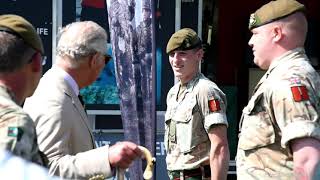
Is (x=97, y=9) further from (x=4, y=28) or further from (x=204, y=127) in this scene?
(x=4, y=28)

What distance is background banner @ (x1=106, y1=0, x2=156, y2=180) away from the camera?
514 centimetres

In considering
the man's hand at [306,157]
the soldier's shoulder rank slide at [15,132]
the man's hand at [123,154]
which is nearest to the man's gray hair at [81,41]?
the man's hand at [123,154]

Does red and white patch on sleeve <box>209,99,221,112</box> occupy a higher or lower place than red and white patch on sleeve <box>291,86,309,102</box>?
lower

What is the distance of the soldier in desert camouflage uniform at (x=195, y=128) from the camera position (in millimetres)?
4266

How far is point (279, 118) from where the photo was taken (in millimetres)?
2676

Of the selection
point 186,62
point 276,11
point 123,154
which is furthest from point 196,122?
point 123,154

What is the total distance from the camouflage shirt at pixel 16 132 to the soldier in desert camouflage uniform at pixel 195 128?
252 cm

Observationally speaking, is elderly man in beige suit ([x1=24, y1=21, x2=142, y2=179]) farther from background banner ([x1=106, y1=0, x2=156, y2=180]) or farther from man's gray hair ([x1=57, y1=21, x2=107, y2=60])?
background banner ([x1=106, y1=0, x2=156, y2=180])

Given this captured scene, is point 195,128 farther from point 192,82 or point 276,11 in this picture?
point 276,11

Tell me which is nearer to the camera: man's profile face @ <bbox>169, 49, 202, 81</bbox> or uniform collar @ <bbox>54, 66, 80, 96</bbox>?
uniform collar @ <bbox>54, 66, 80, 96</bbox>

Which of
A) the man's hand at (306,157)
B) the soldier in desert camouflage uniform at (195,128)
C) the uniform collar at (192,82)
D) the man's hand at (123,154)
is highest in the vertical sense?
the man's hand at (123,154)

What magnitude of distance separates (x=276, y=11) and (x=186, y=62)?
1739mm

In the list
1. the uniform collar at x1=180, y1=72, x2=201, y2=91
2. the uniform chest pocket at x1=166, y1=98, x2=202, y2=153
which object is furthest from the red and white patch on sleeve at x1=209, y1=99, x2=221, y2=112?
the uniform collar at x1=180, y1=72, x2=201, y2=91

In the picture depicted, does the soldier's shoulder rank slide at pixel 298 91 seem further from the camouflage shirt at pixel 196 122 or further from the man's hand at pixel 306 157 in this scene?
the camouflage shirt at pixel 196 122
